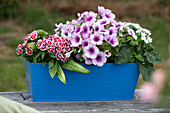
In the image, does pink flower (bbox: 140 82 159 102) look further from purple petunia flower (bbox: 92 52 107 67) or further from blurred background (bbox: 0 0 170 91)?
blurred background (bbox: 0 0 170 91)

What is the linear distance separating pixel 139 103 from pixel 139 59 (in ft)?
0.90

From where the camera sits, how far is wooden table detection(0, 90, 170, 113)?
48.9 inches

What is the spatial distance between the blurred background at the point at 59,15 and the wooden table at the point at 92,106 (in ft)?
9.31

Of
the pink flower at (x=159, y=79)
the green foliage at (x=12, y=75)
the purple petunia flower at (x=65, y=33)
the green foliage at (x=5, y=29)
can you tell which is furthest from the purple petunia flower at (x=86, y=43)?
the green foliage at (x=5, y=29)

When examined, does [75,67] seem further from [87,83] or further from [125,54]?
[125,54]

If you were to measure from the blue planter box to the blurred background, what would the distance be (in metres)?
2.82

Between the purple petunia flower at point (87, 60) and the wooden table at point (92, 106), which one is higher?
the purple petunia flower at point (87, 60)

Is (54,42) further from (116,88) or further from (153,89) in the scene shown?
(153,89)

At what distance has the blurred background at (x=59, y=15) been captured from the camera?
4.68 m

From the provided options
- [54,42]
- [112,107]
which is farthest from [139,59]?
[54,42]

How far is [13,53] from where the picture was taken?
408 cm

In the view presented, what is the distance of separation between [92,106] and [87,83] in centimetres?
14

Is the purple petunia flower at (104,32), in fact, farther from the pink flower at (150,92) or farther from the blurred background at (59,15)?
the blurred background at (59,15)

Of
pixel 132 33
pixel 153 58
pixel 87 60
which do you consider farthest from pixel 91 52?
pixel 153 58
